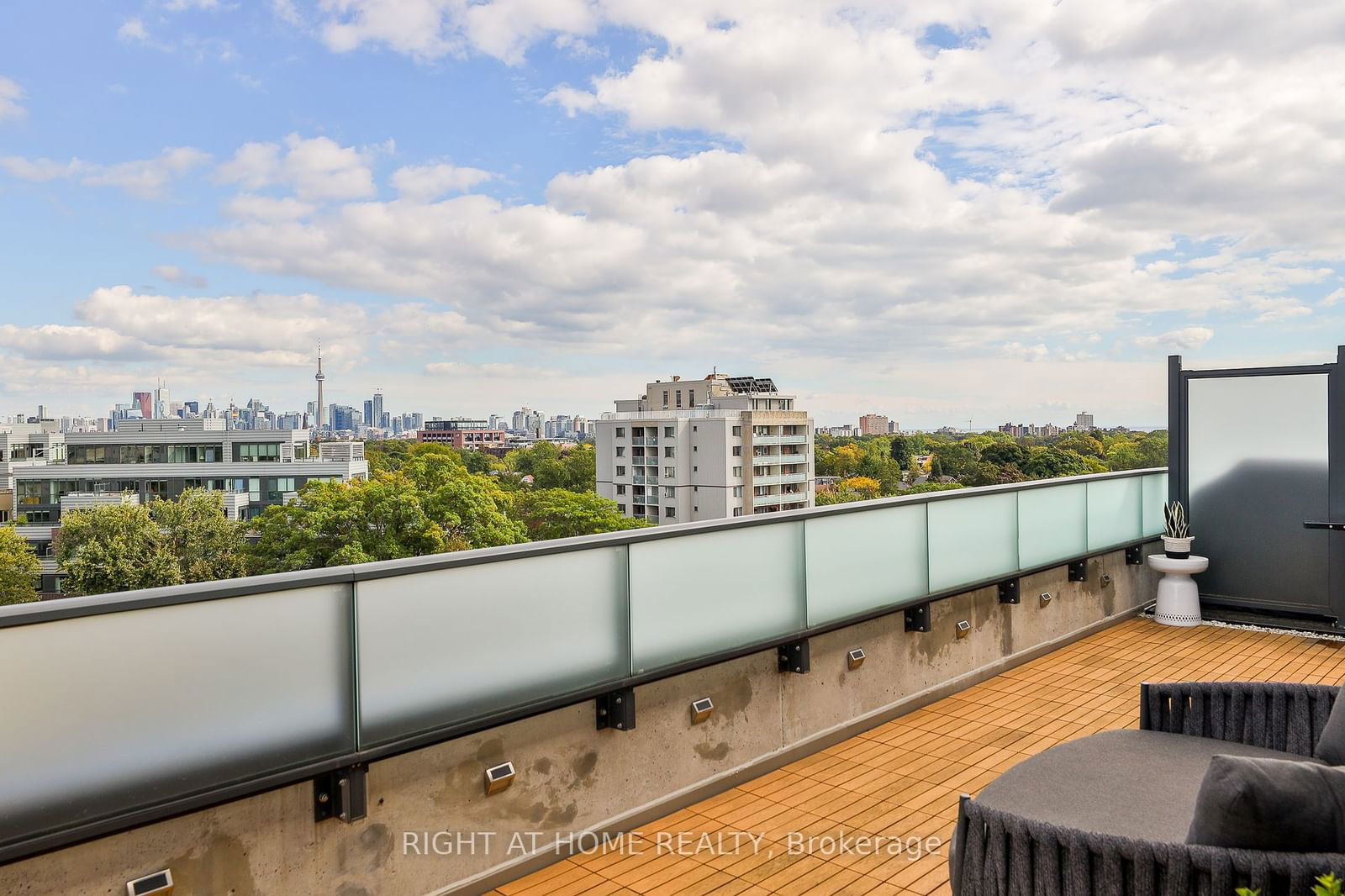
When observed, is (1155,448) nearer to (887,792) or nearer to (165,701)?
(887,792)

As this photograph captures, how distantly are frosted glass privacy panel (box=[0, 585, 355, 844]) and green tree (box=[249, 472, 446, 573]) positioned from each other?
124 feet

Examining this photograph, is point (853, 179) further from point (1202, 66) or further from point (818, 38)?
point (1202, 66)

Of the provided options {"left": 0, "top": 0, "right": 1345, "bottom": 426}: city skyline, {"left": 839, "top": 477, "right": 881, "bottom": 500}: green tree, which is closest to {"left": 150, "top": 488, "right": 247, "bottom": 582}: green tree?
{"left": 0, "top": 0, "right": 1345, "bottom": 426}: city skyline

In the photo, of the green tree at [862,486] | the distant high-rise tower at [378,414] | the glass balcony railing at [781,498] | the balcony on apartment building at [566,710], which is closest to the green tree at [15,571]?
the distant high-rise tower at [378,414]

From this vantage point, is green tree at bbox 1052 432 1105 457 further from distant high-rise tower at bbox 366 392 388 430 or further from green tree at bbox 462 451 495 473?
distant high-rise tower at bbox 366 392 388 430

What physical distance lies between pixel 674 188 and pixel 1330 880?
2193 inches

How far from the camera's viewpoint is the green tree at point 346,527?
39.1 metres

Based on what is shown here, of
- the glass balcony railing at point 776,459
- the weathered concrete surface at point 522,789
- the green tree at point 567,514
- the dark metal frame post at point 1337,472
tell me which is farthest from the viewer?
the glass balcony railing at point 776,459

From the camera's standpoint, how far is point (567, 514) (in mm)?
51312

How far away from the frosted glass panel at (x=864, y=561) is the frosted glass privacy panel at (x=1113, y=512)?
2.40 m

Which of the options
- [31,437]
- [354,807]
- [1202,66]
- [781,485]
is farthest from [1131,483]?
[31,437]

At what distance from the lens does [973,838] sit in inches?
81.4

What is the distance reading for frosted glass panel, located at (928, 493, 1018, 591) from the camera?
197 inches

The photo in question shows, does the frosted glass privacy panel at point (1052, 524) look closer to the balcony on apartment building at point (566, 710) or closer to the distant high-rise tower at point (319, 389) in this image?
the balcony on apartment building at point (566, 710)
